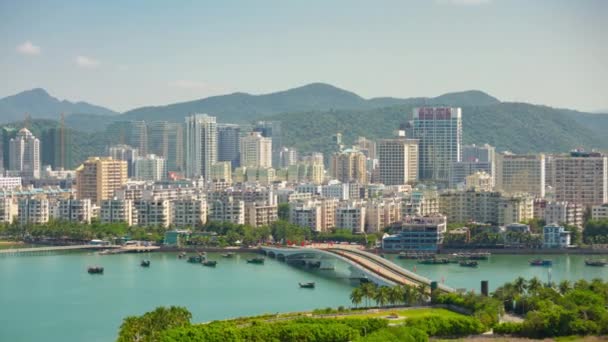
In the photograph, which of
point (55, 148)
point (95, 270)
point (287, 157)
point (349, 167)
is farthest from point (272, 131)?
point (95, 270)

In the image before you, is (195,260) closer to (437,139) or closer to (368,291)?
(368,291)

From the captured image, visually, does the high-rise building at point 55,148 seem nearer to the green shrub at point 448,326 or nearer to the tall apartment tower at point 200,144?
the tall apartment tower at point 200,144

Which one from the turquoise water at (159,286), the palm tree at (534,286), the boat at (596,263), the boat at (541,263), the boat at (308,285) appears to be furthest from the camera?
the boat at (541,263)

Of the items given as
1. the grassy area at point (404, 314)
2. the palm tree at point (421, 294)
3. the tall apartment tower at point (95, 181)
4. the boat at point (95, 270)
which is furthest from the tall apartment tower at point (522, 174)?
the grassy area at point (404, 314)

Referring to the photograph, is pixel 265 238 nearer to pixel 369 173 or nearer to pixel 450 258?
pixel 450 258

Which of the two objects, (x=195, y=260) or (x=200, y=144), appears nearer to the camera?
(x=195, y=260)

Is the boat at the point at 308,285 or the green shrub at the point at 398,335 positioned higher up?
the green shrub at the point at 398,335

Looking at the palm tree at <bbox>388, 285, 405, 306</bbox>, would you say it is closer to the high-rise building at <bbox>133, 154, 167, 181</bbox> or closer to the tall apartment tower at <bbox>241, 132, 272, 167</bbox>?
the high-rise building at <bbox>133, 154, 167, 181</bbox>
